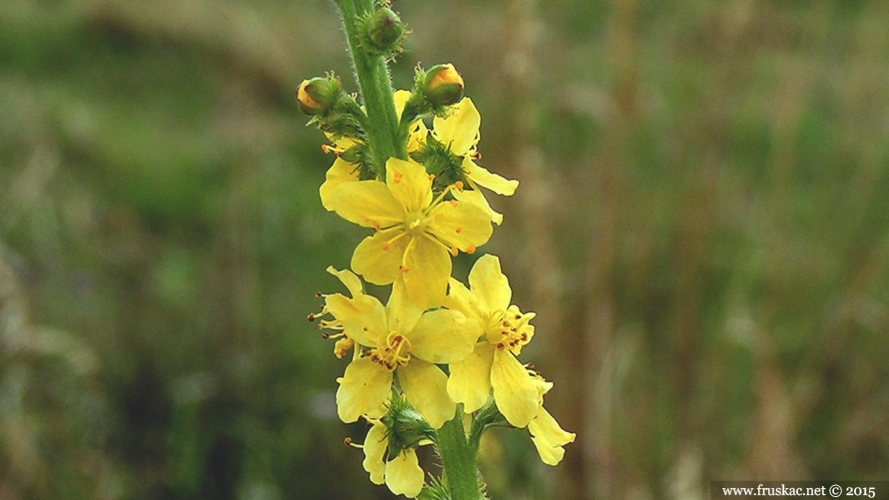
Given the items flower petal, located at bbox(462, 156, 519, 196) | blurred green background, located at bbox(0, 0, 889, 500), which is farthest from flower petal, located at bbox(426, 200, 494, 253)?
blurred green background, located at bbox(0, 0, 889, 500)

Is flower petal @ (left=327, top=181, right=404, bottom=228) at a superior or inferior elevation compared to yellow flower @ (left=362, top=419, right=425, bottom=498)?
superior

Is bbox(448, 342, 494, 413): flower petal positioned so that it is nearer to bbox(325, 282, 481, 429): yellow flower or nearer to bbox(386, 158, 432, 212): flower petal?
bbox(325, 282, 481, 429): yellow flower

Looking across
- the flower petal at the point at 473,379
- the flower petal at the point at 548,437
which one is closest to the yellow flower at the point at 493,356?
the flower petal at the point at 473,379

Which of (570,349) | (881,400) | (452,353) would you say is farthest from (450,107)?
(881,400)

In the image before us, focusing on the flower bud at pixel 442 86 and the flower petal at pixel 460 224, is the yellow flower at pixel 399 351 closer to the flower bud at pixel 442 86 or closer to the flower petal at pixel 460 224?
the flower petal at pixel 460 224

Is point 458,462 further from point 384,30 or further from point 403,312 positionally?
point 384,30

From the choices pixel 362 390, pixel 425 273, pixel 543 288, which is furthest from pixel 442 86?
pixel 543 288
